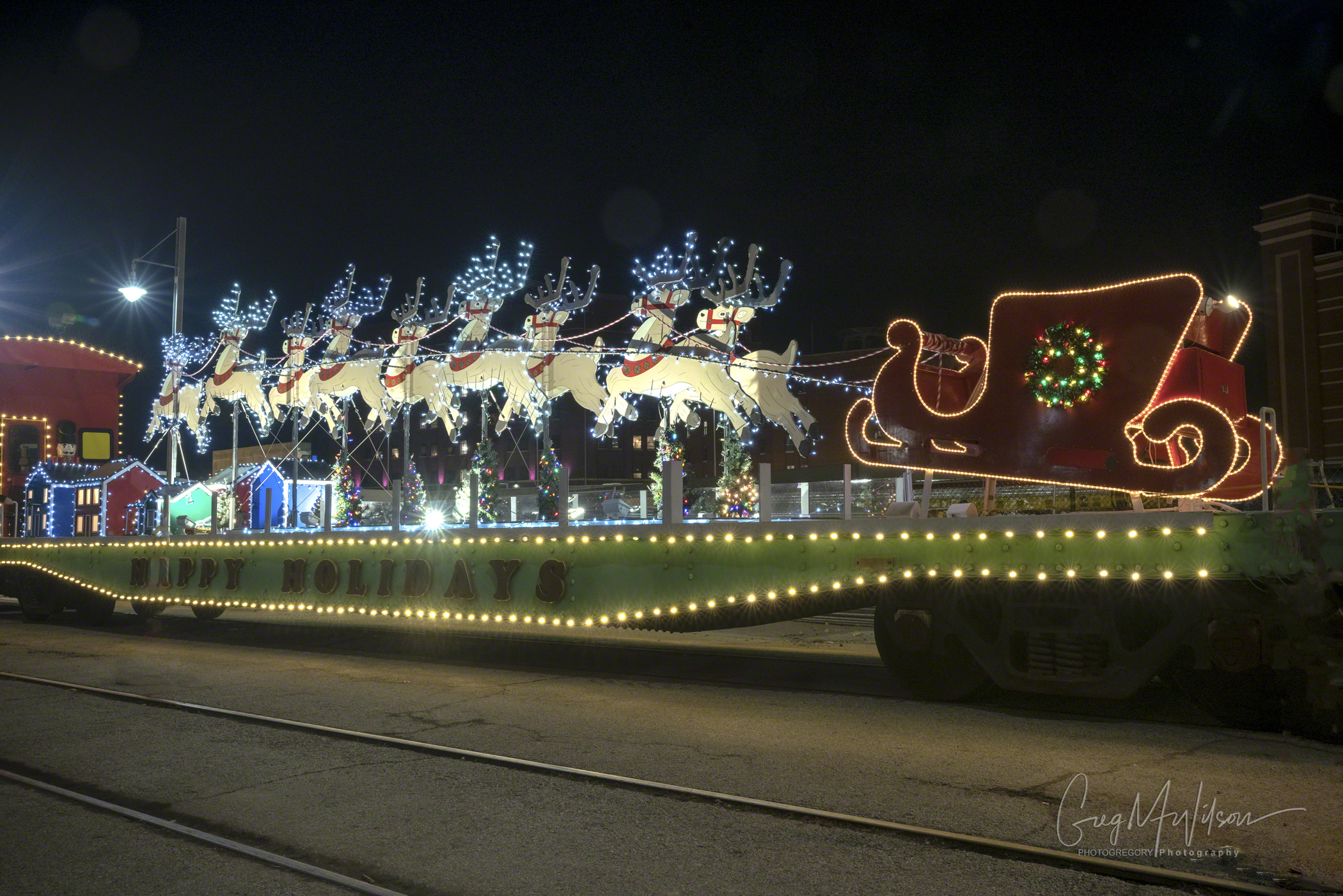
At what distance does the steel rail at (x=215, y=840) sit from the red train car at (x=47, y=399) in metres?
21.2

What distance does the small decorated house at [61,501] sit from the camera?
23.6 m

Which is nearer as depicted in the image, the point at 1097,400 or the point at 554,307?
the point at 1097,400

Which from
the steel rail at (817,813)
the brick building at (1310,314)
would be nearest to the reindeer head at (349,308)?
the steel rail at (817,813)

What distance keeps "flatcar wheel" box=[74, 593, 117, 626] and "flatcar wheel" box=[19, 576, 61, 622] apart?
50 cm

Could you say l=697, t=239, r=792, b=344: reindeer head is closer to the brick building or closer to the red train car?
the red train car

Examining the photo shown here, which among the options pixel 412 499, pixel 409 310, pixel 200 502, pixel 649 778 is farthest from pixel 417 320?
pixel 649 778

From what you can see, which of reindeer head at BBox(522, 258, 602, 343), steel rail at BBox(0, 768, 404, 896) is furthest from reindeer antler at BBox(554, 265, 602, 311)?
steel rail at BBox(0, 768, 404, 896)

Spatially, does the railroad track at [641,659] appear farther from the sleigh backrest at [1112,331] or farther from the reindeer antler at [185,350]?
the reindeer antler at [185,350]

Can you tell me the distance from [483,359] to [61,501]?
1192 centimetres

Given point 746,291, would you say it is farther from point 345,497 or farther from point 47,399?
point 47,399

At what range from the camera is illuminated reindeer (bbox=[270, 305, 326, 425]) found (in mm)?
21891

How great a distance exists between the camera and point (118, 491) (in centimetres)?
2466

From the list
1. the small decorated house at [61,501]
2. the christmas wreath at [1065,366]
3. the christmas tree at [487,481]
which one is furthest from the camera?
the small decorated house at [61,501]

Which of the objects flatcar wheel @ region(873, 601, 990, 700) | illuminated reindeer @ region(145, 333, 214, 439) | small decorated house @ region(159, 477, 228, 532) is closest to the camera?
flatcar wheel @ region(873, 601, 990, 700)
